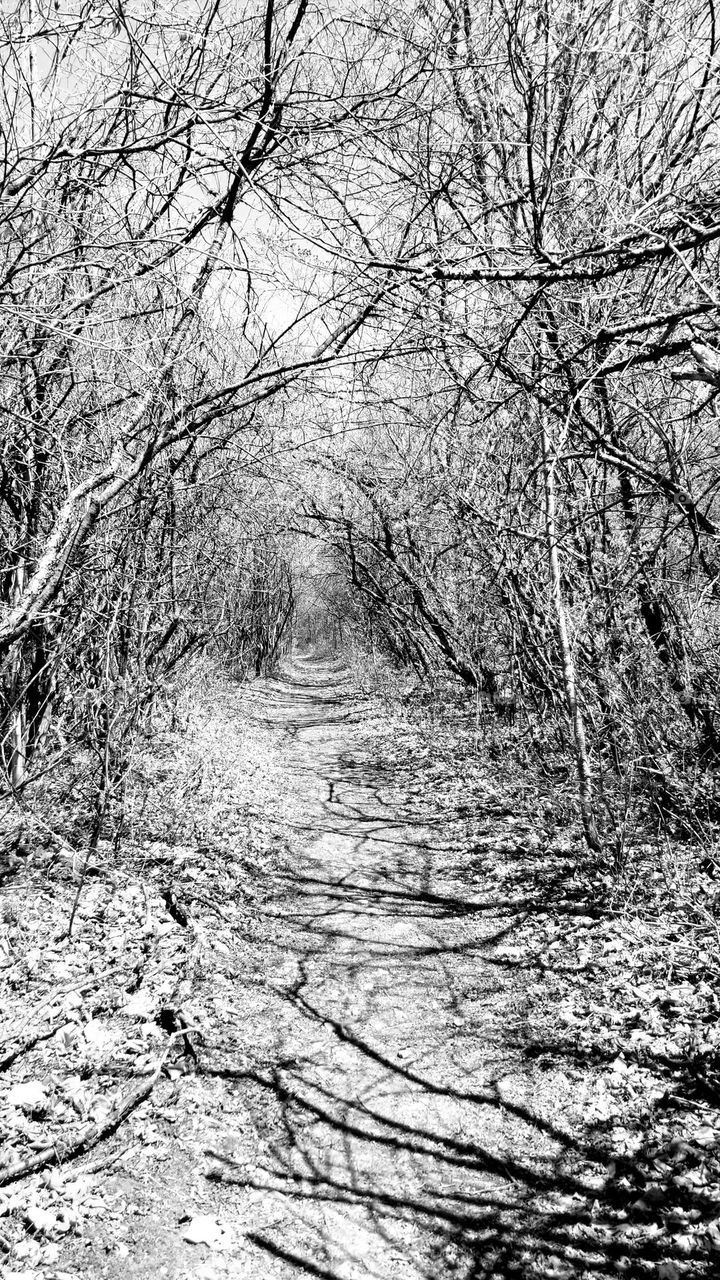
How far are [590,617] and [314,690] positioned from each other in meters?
17.8

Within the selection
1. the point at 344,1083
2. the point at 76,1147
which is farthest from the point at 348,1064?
the point at 76,1147

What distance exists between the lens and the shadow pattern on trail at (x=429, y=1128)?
251 cm

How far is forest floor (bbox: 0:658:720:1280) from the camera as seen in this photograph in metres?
2.55

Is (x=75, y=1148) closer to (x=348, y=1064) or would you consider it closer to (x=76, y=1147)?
(x=76, y=1147)

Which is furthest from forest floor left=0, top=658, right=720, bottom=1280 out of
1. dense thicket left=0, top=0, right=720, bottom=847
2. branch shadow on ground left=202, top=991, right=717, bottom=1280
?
dense thicket left=0, top=0, right=720, bottom=847

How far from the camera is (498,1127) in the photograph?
10.2 ft

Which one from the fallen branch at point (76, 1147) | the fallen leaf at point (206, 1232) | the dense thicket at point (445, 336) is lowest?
the fallen leaf at point (206, 1232)

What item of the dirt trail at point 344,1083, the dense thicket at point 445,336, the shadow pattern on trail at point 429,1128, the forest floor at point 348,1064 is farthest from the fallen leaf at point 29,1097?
the dense thicket at point 445,336

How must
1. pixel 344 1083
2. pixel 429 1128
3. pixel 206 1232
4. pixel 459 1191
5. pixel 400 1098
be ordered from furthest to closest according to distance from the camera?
pixel 344 1083
pixel 400 1098
pixel 429 1128
pixel 459 1191
pixel 206 1232

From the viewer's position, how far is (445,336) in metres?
3.19

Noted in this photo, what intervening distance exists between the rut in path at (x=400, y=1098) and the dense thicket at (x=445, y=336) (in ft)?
5.13

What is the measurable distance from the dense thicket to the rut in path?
1562 mm

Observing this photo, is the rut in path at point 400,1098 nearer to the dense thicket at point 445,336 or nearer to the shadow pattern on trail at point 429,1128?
the shadow pattern on trail at point 429,1128

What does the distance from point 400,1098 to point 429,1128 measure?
0.23 m
